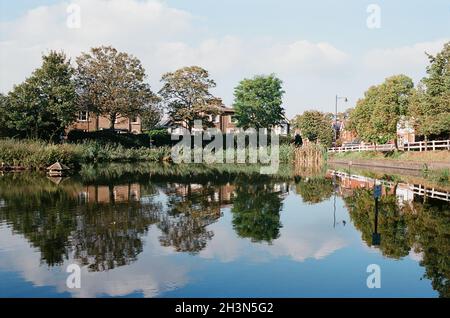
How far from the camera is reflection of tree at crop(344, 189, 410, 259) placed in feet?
32.5

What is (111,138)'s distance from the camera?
54969 mm

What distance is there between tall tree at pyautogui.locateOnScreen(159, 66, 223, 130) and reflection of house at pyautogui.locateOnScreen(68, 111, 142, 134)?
18.7 feet

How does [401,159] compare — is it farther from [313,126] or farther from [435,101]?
[313,126]

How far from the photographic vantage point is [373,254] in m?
9.38

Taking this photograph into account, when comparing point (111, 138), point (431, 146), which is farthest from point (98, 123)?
point (431, 146)

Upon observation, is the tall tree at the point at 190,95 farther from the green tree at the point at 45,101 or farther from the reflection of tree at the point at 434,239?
the reflection of tree at the point at 434,239

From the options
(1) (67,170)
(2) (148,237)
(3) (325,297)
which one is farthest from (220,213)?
(1) (67,170)

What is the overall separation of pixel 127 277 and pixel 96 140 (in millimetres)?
47342

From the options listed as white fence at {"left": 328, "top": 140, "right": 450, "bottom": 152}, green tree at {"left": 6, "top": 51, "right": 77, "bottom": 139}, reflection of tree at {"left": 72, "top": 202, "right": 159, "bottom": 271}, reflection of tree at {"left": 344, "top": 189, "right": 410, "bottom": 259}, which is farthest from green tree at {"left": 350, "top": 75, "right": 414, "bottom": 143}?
reflection of tree at {"left": 72, "top": 202, "right": 159, "bottom": 271}

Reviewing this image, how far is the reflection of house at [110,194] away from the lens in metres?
17.0

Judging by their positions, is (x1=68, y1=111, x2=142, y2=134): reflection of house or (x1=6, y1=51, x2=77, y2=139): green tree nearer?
(x1=6, y1=51, x2=77, y2=139): green tree

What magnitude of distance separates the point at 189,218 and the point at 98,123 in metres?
51.5

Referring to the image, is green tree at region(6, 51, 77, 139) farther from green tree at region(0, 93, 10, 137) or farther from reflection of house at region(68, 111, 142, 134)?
reflection of house at region(68, 111, 142, 134)

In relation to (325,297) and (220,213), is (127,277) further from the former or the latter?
(220,213)
